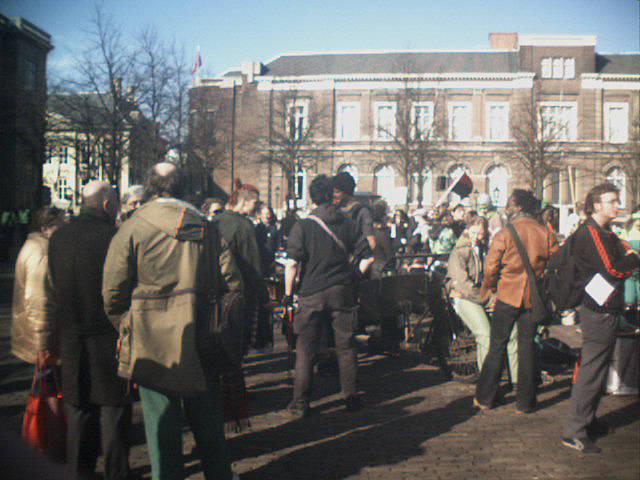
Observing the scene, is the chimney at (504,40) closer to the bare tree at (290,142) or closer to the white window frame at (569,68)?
the white window frame at (569,68)

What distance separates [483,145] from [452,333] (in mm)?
42339

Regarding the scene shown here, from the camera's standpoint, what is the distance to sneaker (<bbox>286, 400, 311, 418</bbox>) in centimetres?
591

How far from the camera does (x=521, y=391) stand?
19.8 ft

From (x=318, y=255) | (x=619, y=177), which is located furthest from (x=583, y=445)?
(x=619, y=177)

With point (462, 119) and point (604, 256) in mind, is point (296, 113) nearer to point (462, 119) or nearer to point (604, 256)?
point (462, 119)

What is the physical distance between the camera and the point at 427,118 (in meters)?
44.1

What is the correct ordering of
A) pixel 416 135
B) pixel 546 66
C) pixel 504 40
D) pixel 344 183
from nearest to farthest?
1. pixel 344 183
2. pixel 416 135
3. pixel 546 66
4. pixel 504 40

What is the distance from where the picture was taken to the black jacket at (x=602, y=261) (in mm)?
5012

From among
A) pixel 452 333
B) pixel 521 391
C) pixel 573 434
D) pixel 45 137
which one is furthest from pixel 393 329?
pixel 45 137

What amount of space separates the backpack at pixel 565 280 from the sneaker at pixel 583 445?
103 cm

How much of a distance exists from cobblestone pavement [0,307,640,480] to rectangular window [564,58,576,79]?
46.0 m

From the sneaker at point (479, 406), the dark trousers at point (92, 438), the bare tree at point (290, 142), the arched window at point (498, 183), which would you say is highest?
the bare tree at point (290, 142)

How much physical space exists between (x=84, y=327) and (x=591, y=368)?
3810mm

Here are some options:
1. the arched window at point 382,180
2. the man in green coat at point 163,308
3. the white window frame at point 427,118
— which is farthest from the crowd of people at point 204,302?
the arched window at point 382,180
